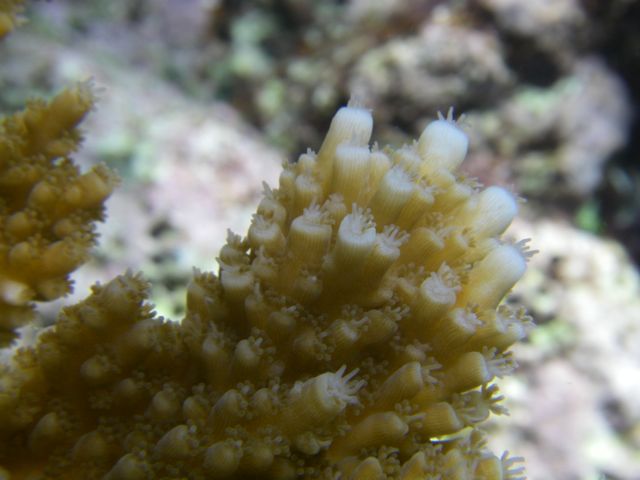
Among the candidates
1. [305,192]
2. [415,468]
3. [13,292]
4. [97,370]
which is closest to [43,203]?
[13,292]

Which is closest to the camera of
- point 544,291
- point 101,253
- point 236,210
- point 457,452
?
point 457,452

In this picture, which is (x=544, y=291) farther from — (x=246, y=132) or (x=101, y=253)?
(x=101, y=253)

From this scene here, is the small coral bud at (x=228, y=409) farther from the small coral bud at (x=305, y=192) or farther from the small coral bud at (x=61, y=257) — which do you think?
the small coral bud at (x=61, y=257)

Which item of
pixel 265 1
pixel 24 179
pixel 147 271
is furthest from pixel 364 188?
pixel 265 1

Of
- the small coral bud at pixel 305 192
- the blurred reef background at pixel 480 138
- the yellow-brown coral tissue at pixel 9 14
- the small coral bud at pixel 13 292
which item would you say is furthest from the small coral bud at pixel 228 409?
the blurred reef background at pixel 480 138

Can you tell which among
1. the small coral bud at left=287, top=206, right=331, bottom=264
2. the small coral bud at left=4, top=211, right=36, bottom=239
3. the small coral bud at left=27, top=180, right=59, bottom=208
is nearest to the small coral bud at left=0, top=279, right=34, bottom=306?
the small coral bud at left=4, top=211, right=36, bottom=239

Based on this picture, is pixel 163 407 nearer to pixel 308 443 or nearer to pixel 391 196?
pixel 308 443
